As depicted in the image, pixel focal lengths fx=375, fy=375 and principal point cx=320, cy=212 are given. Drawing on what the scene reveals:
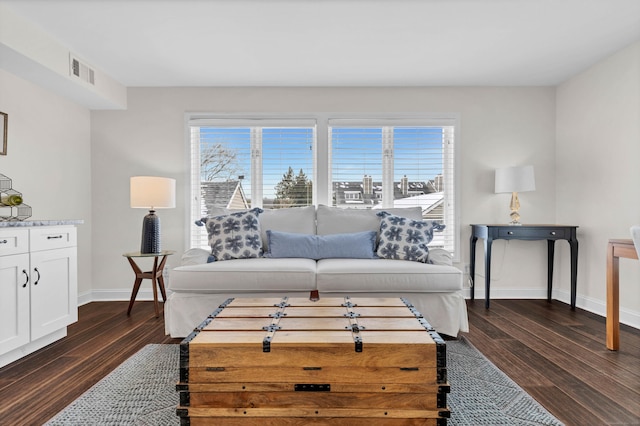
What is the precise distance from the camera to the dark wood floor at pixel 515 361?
5.78 ft

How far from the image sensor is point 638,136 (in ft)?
9.93

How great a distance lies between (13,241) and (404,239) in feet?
8.96

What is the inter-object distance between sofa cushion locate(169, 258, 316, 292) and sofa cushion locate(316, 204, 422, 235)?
0.81 m

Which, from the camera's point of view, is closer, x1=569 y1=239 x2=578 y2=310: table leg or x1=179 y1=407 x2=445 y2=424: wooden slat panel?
x1=179 y1=407 x2=445 y2=424: wooden slat panel

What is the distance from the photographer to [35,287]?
245 cm

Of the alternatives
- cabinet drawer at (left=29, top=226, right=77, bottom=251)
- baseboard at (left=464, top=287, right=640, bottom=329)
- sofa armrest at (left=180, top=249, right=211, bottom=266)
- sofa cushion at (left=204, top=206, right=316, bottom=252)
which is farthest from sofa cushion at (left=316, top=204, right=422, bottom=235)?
cabinet drawer at (left=29, top=226, right=77, bottom=251)

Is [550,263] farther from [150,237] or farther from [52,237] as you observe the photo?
[52,237]

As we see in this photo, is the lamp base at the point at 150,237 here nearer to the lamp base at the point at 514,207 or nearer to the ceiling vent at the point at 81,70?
the ceiling vent at the point at 81,70

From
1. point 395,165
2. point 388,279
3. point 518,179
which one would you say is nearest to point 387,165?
point 395,165

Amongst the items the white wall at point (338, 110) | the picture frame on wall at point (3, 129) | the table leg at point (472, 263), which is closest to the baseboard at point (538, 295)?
the white wall at point (338, 110)

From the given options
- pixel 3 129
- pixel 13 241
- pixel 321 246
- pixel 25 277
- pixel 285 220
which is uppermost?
pixel 3 129

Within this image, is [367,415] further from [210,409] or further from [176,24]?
[176,24]

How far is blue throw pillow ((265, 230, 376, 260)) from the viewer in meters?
3.22

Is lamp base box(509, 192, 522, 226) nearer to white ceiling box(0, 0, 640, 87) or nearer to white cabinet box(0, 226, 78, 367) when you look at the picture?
white ceiling box(0, 0, 640, 87)
